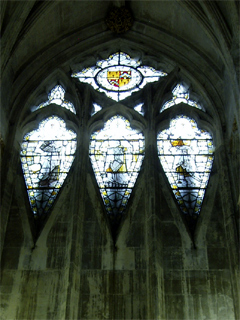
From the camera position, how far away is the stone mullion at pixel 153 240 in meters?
10.2

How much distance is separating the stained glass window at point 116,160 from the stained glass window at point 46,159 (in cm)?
65

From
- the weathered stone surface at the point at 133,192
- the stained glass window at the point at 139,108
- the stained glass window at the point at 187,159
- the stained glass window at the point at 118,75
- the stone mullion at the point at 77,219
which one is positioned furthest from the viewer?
the stained glass window at the point at 118,75

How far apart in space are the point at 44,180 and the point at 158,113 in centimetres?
324

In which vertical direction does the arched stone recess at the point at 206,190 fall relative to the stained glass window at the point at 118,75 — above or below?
below

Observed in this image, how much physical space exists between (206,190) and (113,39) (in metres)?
5.37

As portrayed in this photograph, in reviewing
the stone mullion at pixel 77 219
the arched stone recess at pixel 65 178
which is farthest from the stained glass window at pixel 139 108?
the arched stone recess at pixel 65 178

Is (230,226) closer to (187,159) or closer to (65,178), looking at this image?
(187,159)

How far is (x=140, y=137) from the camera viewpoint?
517 inches

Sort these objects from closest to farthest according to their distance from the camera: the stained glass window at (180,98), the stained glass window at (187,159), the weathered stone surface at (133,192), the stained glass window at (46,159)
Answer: the weathered stone surface at (133,192) < the stained glass window at (187,159) < the stained glass window at (46,159) < the stained glass window at (180,98)

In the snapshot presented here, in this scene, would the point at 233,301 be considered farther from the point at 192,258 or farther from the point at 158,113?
the point at 158,113

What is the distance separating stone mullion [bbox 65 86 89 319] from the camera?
405 inches

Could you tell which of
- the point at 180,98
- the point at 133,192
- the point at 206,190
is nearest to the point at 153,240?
the point at 133,192

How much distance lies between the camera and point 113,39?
592 inches

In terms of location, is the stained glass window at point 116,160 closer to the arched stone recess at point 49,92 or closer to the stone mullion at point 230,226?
the arched stone recess at point 49,92
